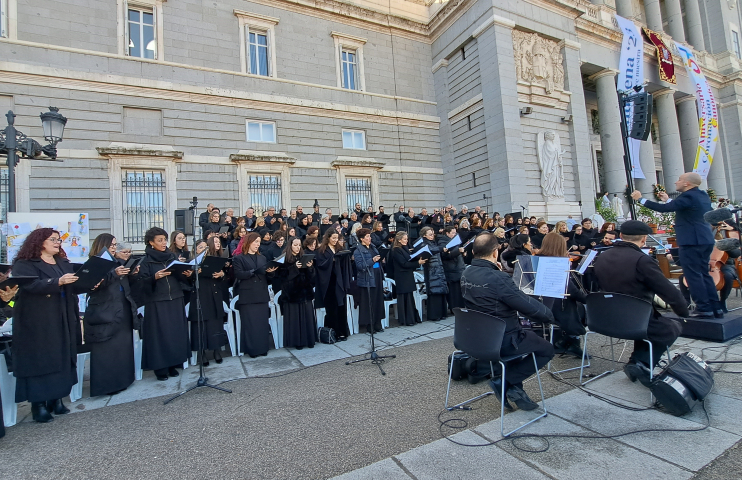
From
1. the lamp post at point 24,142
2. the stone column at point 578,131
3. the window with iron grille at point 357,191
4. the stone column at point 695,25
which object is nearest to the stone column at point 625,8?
the stone column at point 578,131

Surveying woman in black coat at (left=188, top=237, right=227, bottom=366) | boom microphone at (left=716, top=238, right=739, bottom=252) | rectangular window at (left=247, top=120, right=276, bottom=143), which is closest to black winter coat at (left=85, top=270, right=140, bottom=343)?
woman in black coat at (left=188, top=237, right=227, bottom=366)

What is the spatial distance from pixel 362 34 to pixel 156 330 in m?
18.4

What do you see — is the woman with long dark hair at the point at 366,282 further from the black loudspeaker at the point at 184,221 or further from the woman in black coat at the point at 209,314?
the black loudspeaker at the point at 184,221

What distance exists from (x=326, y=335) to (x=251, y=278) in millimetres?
1681

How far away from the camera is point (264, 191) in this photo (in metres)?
15.9

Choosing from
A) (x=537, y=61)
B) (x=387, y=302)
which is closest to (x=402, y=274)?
(x=387, y=302)

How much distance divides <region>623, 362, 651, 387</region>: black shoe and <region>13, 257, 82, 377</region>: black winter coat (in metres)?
6.00

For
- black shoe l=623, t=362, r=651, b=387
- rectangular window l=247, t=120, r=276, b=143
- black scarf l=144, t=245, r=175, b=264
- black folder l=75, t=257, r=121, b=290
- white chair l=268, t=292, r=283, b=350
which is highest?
rectangular window l=247, t=120, r=276, b=143

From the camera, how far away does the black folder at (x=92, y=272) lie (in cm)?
397

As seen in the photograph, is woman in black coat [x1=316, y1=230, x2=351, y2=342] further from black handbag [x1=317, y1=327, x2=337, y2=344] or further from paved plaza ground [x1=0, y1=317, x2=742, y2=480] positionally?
paved plaza ground [x1=0, y1=317, x2=742, y2=480]

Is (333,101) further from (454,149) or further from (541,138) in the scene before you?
(541,138)

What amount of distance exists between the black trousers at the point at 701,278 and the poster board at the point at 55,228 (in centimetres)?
1103

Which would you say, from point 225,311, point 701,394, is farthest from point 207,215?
point 701,394

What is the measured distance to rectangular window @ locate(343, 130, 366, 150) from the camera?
720 inches
